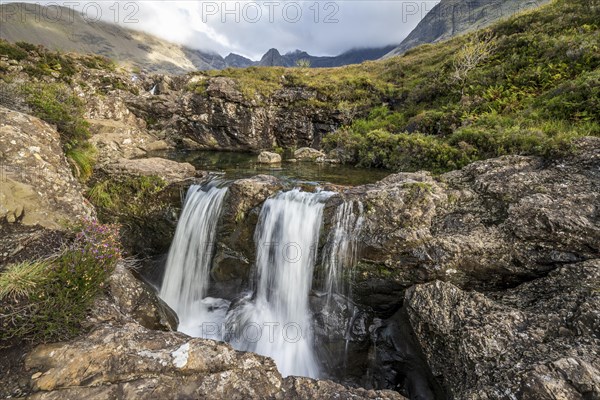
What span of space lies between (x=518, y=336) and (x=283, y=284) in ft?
18.4

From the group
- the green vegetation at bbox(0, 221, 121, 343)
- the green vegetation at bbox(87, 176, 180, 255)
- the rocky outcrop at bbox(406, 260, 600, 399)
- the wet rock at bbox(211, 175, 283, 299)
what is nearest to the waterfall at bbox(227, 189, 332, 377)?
the wet rock at bbox(211, 175, 283, 299)

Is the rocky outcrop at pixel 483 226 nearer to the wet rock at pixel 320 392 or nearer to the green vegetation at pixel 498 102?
the green vegetation at pixel 498 102

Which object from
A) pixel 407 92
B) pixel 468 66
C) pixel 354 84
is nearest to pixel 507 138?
pixel 468 66

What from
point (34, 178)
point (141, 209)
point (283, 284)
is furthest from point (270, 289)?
point (34, 178)

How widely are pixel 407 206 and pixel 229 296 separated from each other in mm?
6206

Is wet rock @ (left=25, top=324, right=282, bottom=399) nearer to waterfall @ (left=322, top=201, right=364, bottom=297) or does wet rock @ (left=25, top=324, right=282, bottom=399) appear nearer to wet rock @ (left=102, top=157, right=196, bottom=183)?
waterfall @ (left=322, top=201, right=364, bottom=297)

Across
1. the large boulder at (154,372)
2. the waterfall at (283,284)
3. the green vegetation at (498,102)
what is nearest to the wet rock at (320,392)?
the large boulder at (154,372)

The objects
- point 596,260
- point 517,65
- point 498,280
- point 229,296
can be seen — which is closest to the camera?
point 596,260

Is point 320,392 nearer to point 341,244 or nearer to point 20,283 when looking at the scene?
point 341,244

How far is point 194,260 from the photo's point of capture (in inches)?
369

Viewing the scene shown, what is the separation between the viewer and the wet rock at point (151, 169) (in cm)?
1046

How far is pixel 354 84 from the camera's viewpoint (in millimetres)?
32906

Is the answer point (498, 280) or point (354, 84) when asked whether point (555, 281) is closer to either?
point (498, 280)

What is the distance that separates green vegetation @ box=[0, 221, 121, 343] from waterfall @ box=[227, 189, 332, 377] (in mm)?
4368
